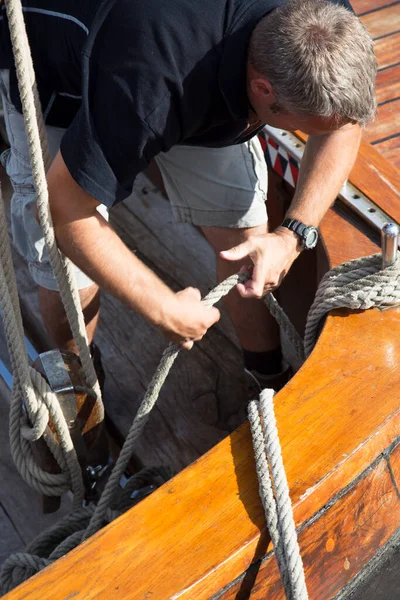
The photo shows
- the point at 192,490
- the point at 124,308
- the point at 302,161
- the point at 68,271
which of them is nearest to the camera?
the point at 192,490

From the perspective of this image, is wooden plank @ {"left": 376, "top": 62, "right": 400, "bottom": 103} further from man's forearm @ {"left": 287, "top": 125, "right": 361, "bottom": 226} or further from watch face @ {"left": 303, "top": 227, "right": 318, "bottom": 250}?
watch face @ {"left": 303, "top": 227, "right": 318, "bottom": 250}

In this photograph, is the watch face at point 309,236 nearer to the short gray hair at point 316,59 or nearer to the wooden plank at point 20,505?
the short gray hair at point 316,59

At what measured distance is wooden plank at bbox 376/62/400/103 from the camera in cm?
247

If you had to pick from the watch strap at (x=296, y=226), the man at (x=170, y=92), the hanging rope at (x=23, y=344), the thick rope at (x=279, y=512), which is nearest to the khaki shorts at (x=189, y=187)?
the man at (x=170, y=92)

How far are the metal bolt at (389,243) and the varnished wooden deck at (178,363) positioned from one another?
43 centimetres

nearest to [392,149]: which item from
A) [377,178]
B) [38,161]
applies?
[377,178]

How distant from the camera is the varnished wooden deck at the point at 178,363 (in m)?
2.27

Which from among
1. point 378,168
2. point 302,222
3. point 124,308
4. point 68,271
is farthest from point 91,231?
point 124,308

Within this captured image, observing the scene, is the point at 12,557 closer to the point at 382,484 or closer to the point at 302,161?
the point at 382,484

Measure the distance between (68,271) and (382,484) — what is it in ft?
2.35

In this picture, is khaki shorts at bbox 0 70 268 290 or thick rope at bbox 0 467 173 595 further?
khaki shorts at bbox 0 70 268 290

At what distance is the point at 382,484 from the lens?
1.53 m

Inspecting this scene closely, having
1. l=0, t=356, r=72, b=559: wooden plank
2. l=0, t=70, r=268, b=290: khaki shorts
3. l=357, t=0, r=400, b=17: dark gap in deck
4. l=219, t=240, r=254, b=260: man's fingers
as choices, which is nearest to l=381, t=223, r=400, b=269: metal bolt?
l=219, t=240, r=254, b=260: man's fingers

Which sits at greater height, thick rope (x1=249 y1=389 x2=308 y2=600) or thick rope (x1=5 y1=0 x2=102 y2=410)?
thick rope (x1=5 y1=0 x2=102 y2=410)
